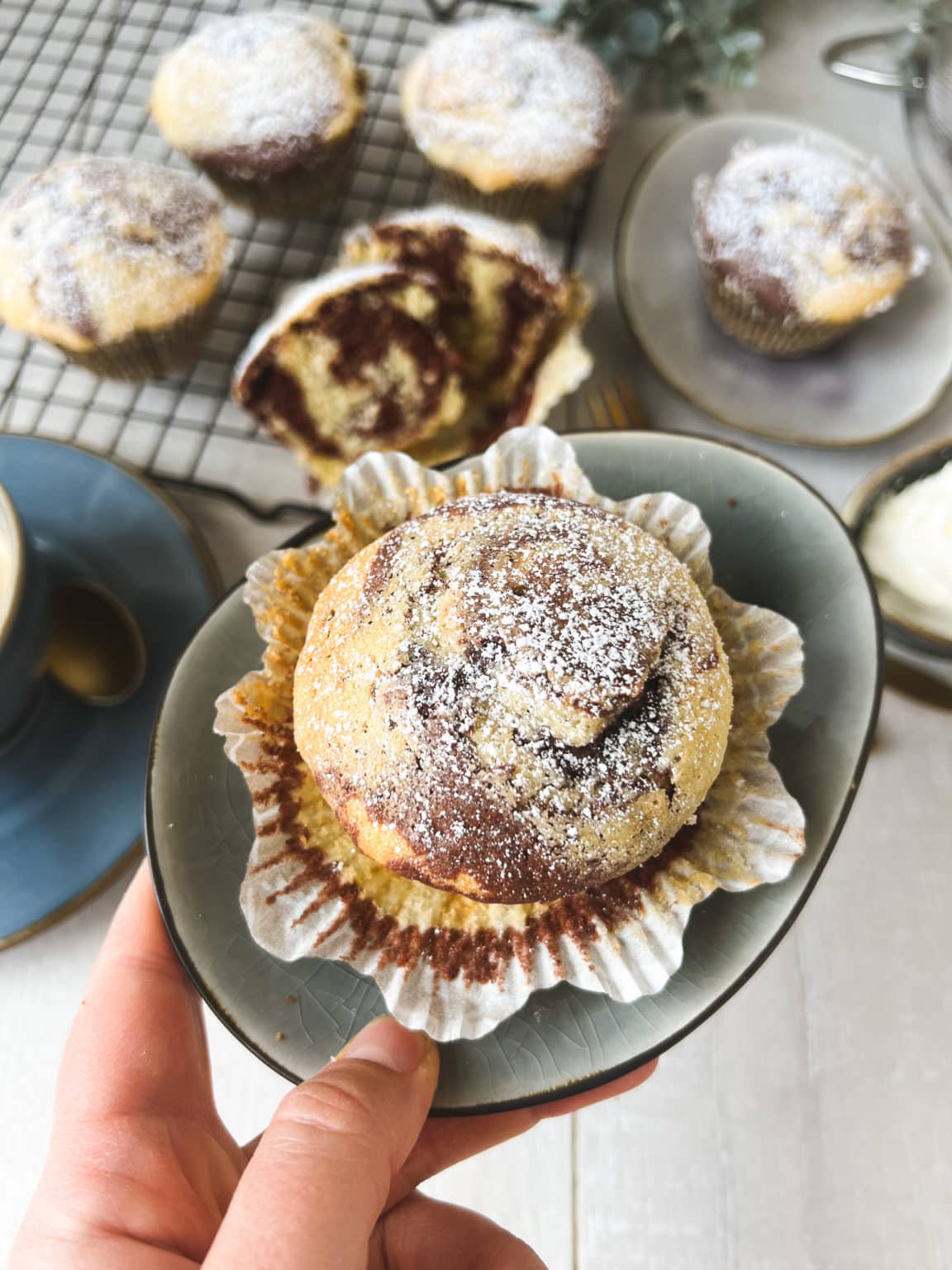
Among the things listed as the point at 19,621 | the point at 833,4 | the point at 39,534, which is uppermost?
the point at 833,4

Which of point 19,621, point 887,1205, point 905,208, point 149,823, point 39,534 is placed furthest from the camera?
point 905,208

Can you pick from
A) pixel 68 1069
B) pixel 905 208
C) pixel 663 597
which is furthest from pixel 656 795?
pixel 905 208

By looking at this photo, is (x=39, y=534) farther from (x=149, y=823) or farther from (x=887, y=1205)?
(x=887, y=1205)

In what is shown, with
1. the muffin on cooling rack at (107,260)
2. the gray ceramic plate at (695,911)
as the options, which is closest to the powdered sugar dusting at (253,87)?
the muffin on cooling rack at (107,260)

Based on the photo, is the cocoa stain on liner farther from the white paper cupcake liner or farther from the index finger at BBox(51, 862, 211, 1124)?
the index finger at BBox(51, 862, 211, 1124)

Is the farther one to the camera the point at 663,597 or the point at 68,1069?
the point at 68,1069

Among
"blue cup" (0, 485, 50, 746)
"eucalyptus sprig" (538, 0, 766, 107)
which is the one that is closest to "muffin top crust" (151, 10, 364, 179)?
"eucalyptus sprig" (538, 0, 766, 107)

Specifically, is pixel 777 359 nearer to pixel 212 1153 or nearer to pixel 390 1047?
pixel 390 1047
